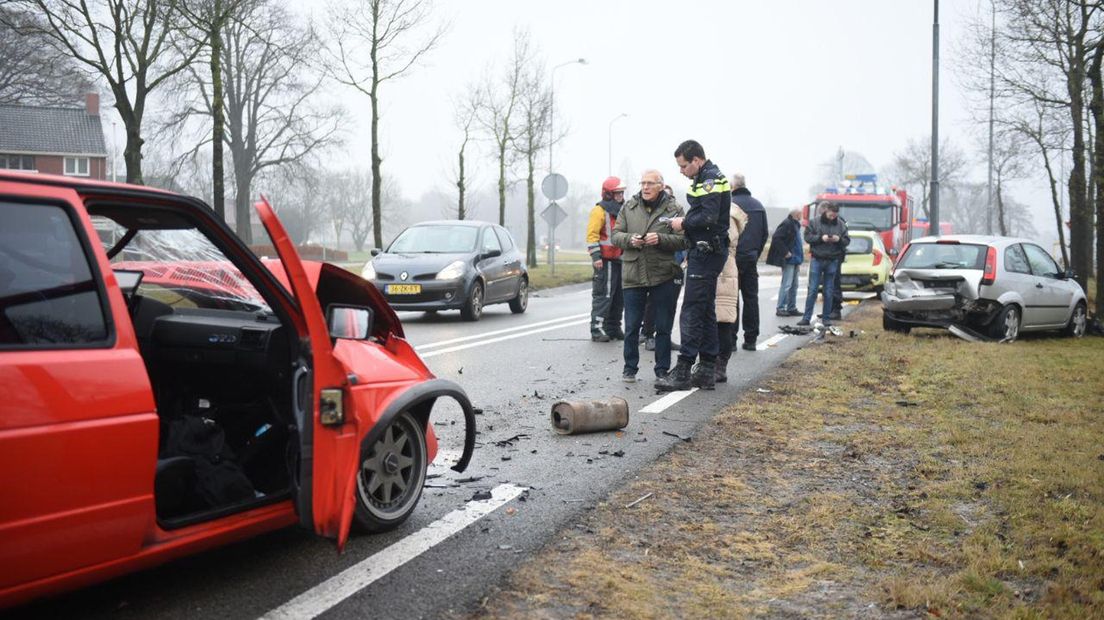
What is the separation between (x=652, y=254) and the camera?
8773 millimetres

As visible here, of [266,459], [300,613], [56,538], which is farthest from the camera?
[266,459]

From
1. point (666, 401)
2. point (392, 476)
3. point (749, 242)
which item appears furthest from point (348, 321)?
point (749, 242)

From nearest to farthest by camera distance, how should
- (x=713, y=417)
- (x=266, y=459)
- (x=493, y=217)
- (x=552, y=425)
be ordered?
(x=266, y=459), (x=552, y=425), (x=713, y=417), (x=493, y=217)

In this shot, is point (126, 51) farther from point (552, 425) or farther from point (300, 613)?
point (300, 613)

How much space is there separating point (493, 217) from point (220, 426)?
132955 millimetres

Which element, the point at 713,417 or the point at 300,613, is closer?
the point at 300,613

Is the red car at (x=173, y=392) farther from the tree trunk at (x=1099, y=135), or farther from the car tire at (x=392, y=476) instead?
the tree trunk at (x=1099, y=135)

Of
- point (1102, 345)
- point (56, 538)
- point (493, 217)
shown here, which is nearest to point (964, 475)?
point (56, 538)

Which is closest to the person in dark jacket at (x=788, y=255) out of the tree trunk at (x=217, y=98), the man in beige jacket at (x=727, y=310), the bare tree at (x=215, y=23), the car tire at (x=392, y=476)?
the man in beige jacket at (x=727, y=310)

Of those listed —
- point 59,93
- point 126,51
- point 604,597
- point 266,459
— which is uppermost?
point 59,93

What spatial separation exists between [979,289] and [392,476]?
34.3 feet

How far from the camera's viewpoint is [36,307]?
124 inches

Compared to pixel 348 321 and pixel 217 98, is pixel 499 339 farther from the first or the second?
pixel 217 98

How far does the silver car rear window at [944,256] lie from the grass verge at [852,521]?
506 centimetres
